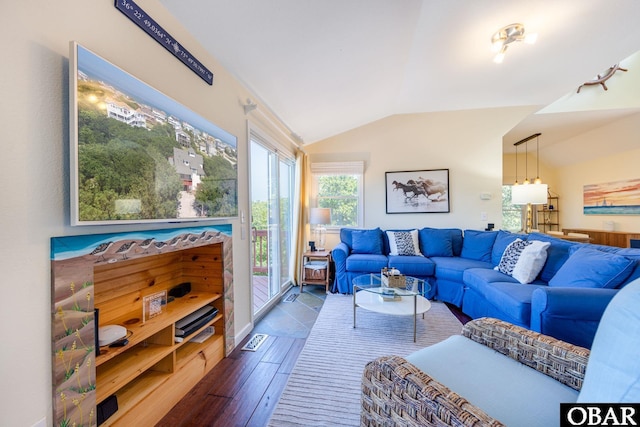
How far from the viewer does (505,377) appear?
3.05ft

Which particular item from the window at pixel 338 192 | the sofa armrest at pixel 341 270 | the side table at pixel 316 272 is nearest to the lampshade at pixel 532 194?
the window at pixel 338 192

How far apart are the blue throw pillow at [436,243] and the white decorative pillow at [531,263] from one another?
1173 mm

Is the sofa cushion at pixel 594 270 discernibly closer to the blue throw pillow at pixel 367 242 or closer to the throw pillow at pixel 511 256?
the throw pillow at pixel 511 256

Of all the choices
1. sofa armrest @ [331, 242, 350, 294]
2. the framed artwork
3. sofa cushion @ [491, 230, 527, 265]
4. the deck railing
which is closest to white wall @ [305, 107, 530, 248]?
the framed artwork

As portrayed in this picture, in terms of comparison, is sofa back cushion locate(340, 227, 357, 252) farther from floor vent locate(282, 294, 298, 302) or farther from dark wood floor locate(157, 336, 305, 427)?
dark wood floor locate(157, 336, 305, 427)

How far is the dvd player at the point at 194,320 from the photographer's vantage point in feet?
5.11

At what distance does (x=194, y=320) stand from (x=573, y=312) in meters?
2.52

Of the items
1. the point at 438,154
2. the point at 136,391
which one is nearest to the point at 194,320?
the point at 136,391

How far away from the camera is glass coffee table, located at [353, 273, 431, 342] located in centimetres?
212

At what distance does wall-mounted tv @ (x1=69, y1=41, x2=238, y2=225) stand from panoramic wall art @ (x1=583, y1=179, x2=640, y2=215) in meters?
6.39

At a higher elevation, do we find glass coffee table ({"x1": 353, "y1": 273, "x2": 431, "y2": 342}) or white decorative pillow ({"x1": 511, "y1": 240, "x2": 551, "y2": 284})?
white decorative pillow ({"x1": 511, "y1": 240, "x2": 551, "y2": 284})

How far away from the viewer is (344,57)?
219 cm

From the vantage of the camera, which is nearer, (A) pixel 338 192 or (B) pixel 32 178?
(B) pixel 32 178

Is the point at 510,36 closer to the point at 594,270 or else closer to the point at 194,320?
the point at 594,270
